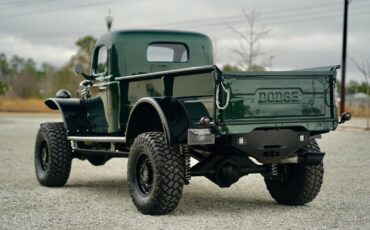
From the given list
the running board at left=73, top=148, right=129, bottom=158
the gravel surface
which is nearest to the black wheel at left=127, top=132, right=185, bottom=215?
the gravel surface

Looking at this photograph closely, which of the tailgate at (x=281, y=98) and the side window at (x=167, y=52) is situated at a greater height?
the side window at (x=167, y=52)

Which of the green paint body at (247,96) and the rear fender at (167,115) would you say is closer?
the green paint body at (247,96)

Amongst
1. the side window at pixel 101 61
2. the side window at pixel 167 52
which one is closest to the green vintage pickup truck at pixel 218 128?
the side window at pixel 101 61

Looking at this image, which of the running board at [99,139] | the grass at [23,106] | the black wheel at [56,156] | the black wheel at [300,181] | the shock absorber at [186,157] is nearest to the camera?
the shock absorber at [186,157]

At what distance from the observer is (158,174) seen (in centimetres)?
710

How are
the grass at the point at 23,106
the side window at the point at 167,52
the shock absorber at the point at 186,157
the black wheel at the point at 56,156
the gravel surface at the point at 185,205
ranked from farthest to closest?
the grass at the point at 23,106 < the black wheel at the point at 56,156 < the side window at the point at 167,52 < the shock absorber at the point at 186,157 < the gravel surface at the point at 185,205

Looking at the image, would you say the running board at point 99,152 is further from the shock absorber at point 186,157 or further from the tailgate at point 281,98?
the tailgate at point 281,98

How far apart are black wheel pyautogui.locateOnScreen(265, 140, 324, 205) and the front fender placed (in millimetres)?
3037

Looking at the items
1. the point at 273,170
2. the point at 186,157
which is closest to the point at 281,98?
the point at 273,170

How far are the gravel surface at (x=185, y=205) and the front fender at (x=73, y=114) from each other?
34.0 inches

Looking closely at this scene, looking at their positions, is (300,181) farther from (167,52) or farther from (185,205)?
(167,52)

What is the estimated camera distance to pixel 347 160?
45.4 feet

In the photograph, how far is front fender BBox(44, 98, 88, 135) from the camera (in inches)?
389

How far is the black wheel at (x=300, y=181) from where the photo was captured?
26.3 ft
